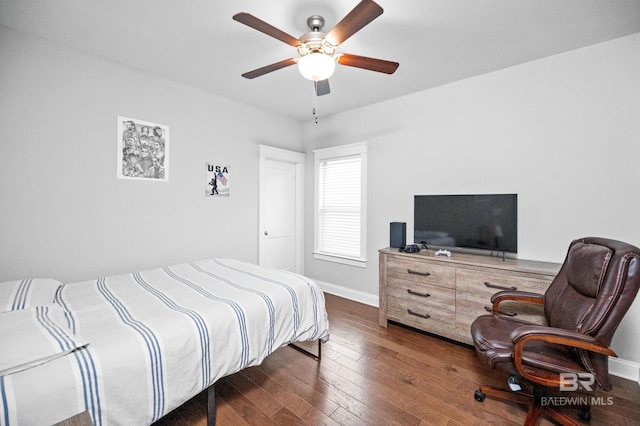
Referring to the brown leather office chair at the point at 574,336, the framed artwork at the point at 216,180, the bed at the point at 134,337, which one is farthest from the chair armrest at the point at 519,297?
the framed artwork at the point at 216,180

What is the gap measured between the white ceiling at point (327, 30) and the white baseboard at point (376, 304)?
258 cm

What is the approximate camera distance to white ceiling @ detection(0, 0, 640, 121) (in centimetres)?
177

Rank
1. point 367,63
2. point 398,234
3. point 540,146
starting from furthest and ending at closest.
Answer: point 398,234
point 540,146
point 367,63

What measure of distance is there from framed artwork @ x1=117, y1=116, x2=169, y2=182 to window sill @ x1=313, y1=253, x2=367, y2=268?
2339 mm

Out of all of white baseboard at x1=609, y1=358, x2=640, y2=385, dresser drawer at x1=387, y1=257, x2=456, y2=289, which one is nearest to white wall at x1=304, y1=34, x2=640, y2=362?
white baseboard at x1=609, y1=358, x2=640, y2=385

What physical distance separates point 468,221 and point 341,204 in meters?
1.73

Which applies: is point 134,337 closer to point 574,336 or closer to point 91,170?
point 91,170

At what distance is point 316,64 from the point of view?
1678 millimetres

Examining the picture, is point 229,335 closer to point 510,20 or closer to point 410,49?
point 410,49

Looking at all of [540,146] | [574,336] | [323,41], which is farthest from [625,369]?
[323,41]

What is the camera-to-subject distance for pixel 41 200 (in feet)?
7.06

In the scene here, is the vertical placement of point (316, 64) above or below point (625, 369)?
above

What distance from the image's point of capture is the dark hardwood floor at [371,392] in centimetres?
165

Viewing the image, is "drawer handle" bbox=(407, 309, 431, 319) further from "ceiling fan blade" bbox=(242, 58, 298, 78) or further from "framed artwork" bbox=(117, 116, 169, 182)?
"framed artwork" bbox=(117, 116, 169, 182)
